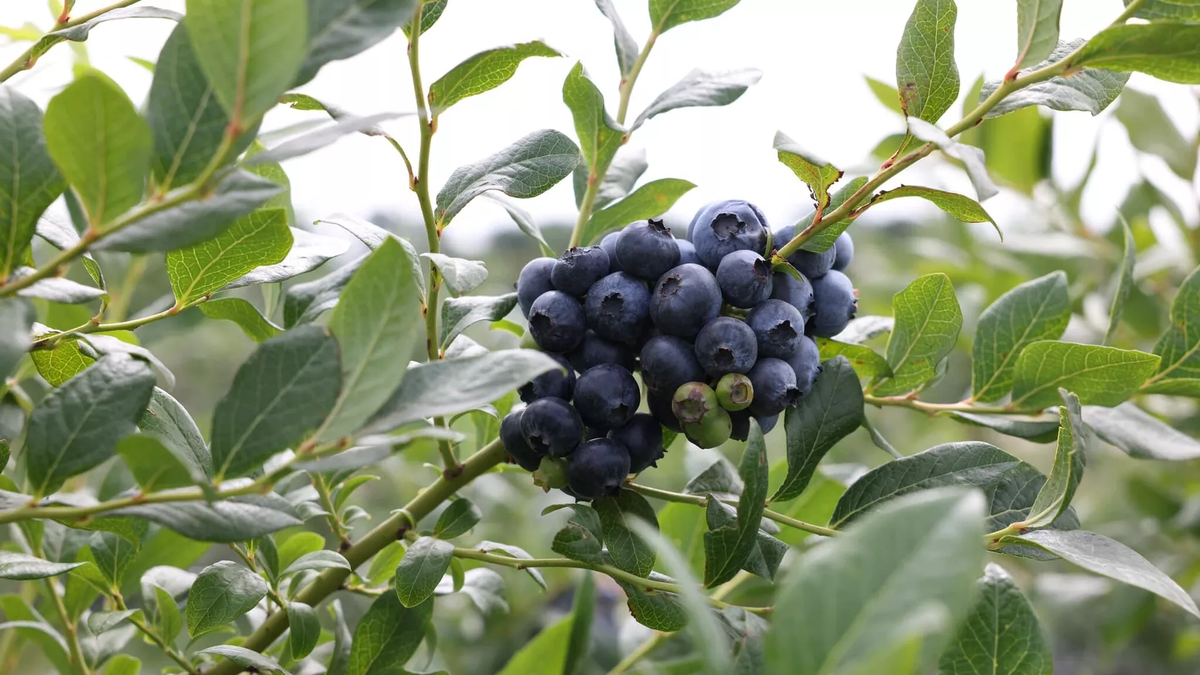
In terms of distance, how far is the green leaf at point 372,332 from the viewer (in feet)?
1.66

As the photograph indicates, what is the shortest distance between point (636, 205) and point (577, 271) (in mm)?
192

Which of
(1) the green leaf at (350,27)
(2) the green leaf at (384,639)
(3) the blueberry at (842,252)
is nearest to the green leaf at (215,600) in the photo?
(2) the green leaf at (384,639)

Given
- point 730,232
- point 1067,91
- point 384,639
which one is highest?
point 1067,91

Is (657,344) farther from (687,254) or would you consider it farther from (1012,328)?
(1012,328)

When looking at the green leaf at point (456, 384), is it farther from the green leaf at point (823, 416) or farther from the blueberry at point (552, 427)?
the green leaf at point (823, 416)

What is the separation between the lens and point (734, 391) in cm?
68

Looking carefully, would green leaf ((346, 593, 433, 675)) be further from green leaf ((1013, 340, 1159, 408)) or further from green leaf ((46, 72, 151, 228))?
green leaf ((1013, 340, 1159, 408))

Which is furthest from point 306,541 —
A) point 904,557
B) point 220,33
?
point 904,557

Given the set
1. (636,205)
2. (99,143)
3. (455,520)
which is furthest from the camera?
(636,205)

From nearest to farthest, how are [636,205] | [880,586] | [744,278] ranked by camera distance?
[880,586], [744,278], [636,205]

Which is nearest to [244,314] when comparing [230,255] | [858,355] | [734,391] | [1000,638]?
[230,255]

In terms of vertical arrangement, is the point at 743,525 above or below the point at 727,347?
below

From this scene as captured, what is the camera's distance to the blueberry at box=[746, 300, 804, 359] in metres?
0.69

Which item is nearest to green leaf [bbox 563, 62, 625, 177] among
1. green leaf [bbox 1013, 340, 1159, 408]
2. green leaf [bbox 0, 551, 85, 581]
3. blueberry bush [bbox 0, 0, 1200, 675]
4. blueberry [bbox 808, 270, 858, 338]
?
blueberry bush [bbox 0, 0, 1200, 675]
